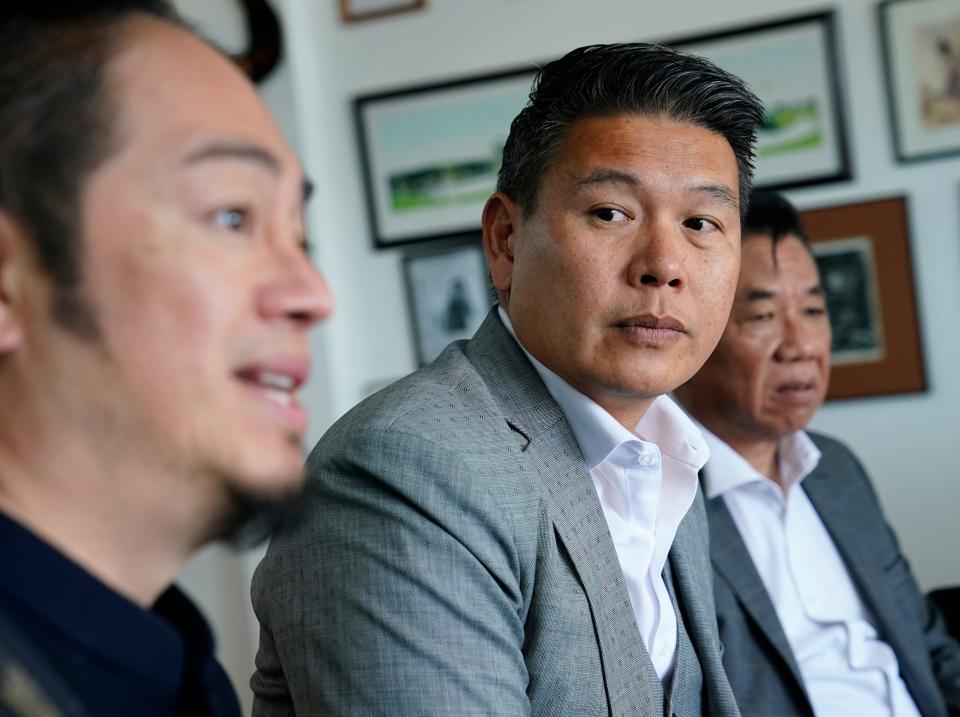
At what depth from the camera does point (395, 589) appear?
1093 mm

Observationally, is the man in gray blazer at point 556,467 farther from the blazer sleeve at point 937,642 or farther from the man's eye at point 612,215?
the blazer sleeve at point 937,642

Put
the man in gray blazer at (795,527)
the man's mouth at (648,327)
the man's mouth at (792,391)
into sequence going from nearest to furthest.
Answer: the man's mouth at (648,327), the man in gray blazer at (795,527), the man's mouth at (792,391)

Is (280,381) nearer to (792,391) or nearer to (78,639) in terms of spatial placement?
(78,639)

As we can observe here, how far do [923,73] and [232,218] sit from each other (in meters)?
2.71

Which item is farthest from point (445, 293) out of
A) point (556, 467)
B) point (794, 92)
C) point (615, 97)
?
point (556, 467)

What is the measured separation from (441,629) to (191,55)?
62 centimetres

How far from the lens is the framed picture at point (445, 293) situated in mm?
3236

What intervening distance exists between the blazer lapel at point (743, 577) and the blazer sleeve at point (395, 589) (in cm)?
70

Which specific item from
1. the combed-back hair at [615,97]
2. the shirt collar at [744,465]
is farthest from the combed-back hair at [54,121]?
the shirt collar at [744,465]

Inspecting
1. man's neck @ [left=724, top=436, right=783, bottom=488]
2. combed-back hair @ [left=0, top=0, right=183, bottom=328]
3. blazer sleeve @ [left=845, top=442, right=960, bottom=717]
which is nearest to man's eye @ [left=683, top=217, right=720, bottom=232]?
man's neck @ [left=724, top=436, right=783, bottom=488]

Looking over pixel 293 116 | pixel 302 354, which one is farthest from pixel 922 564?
pixel 302 354

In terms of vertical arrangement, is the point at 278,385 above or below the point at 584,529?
above

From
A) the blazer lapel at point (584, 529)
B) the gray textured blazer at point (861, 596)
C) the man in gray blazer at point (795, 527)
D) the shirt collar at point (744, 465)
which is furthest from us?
the shirt collar at point (744, 465)

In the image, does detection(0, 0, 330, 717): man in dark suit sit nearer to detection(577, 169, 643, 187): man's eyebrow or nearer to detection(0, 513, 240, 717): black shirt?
detection(0, 513, 240, 717): black shirt
